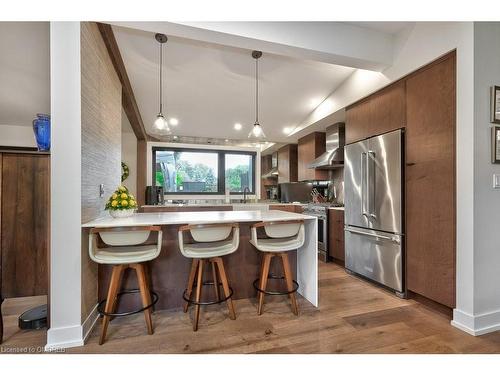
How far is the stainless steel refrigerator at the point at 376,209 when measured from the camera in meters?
2.50

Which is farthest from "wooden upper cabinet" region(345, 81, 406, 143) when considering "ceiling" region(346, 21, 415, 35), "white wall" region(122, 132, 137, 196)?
"white wall" region(122, 132, 137, 196)

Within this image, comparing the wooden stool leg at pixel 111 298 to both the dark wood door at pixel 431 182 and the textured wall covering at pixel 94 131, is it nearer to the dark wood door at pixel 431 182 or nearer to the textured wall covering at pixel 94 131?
the textured wall covering at pixel 94 131

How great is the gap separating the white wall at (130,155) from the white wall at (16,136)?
161 cm

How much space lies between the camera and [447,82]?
2064 mm

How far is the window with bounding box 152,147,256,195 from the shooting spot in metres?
4.78

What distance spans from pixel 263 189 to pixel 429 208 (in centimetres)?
573

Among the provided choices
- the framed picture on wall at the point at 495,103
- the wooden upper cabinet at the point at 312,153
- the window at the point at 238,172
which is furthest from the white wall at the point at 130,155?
the framed picture on wall at the point at 495,103

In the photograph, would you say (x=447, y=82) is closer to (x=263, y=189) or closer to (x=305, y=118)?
(x=305, y=118)

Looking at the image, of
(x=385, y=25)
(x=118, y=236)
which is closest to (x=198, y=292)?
(x=118, y=236)

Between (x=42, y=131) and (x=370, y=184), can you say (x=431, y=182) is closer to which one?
(x=370, y=184)

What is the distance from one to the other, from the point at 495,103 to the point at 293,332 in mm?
2439

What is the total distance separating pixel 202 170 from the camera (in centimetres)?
493

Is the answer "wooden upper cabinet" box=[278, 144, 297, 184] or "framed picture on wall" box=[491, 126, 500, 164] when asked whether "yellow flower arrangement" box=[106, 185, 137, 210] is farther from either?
"wooden upper cabinet" box=[278, 144, 297, 184]
